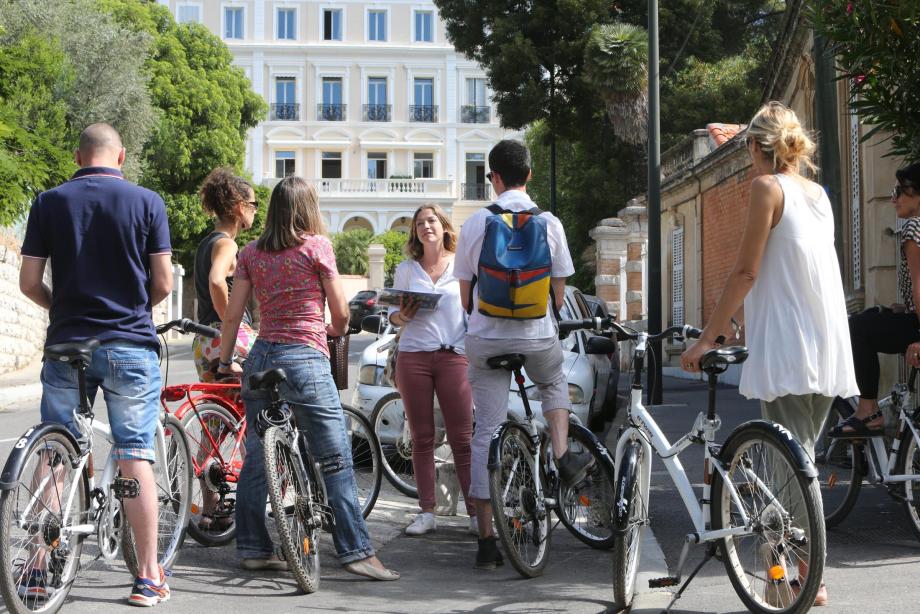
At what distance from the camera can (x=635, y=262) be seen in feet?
91.7

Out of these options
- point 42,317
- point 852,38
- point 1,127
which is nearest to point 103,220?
point 852,38

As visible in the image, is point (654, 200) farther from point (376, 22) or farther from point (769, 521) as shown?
point (376, 22)

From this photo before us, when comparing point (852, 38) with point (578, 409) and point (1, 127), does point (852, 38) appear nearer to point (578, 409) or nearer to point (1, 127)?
point (578, 409)

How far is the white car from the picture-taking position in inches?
376

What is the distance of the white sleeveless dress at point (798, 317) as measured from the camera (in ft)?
15.9

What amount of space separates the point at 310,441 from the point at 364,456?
52.5 inches

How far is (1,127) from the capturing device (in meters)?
16.8

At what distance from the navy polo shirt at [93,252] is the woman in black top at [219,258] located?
136 cm

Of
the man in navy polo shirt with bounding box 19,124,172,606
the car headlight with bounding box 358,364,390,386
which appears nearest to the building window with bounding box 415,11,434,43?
the car headlight with bounding box 358,364,390,386

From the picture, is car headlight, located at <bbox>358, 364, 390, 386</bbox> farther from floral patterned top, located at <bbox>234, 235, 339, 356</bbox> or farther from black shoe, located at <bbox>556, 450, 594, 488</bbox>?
floral patterned top, located at <bbox>234, 235, 339, 356</bbox>

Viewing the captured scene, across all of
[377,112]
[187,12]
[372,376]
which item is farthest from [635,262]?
[187,12]

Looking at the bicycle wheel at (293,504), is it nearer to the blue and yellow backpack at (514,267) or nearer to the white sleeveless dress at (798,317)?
the blue and yellow backpack at (514,267)

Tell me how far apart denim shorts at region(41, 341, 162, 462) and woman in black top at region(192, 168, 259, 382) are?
1392mm

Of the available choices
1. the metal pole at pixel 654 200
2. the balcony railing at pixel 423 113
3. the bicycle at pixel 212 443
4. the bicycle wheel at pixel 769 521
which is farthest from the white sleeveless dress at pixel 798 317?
the balcony railing at pixel 423 113
